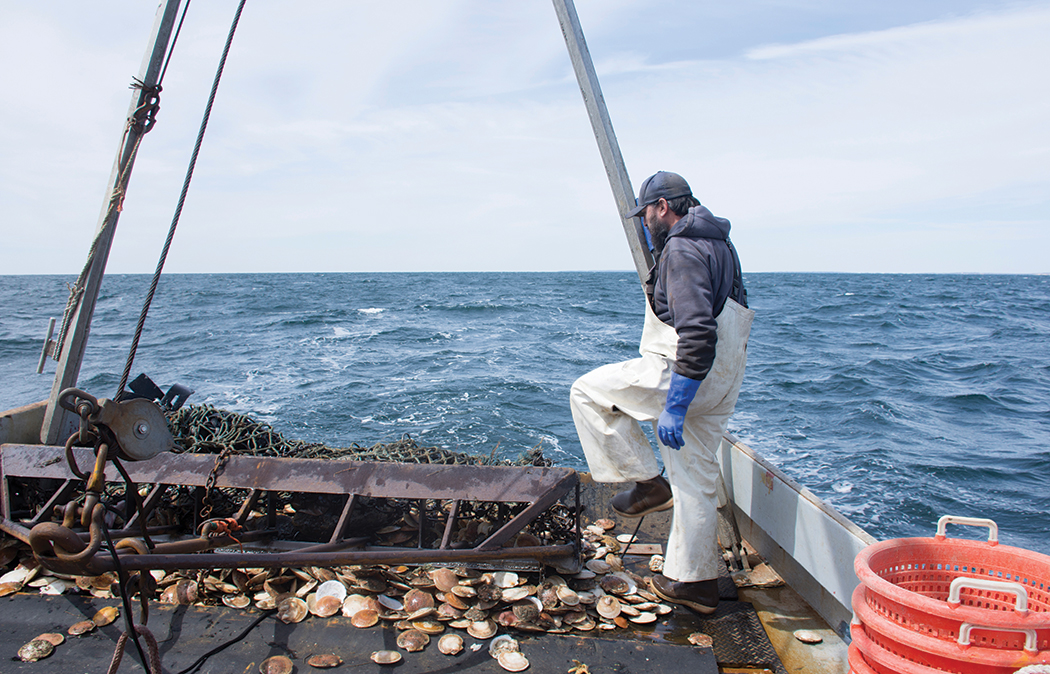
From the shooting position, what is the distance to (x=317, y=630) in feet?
10.4

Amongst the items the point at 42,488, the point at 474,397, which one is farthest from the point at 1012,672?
the point at 474,397

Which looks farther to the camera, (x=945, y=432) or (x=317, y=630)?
(x=945, y=432)

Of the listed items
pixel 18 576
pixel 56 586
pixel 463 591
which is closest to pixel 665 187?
pixel 463 591

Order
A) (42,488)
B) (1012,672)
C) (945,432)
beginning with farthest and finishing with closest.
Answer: (945,432), (42,488), (1012,672)

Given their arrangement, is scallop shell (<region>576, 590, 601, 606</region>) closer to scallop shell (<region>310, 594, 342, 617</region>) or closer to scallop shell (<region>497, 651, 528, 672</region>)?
scallop shell (<region>497, 651, 528, 672</region>)

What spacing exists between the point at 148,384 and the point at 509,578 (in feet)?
12.4

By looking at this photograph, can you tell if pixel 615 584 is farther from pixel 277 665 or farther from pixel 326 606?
pixel 277 665

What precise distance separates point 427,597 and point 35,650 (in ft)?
6.22

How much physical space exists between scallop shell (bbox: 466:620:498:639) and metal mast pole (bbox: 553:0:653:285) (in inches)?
91.8

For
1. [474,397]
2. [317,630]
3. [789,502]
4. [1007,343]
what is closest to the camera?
[317,630]

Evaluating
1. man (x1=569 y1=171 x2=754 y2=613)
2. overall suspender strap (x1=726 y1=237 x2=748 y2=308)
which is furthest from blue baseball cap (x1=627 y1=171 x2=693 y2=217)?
overall suspender strap (x1=726 y1=237 x2=748 y2=308)

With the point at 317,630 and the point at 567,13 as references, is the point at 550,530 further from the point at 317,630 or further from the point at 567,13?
the point at 567,13

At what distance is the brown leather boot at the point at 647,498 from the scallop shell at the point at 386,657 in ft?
4.83

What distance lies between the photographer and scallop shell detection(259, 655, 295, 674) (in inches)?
111
